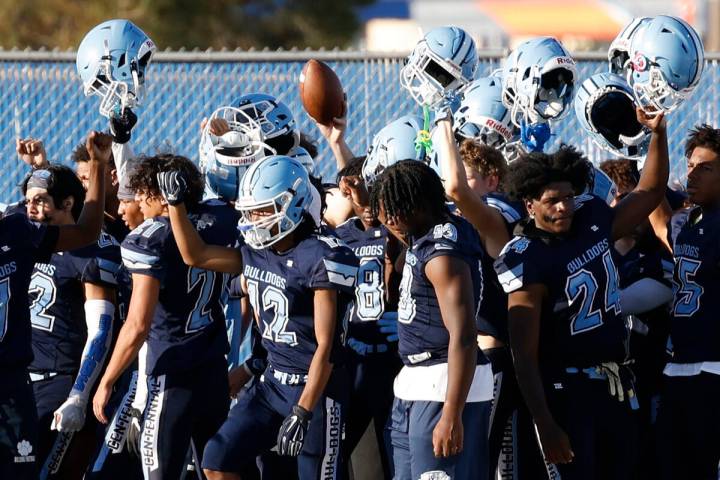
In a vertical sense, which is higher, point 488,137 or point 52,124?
point 52,124

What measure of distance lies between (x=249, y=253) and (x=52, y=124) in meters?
3.42

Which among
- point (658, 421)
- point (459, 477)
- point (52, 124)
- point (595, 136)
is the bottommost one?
point (459, 477)

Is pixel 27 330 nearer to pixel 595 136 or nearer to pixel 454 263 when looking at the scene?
pixel 454 263

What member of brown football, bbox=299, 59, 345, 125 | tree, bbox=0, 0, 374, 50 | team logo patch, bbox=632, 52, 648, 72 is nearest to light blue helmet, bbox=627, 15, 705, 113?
team logo patch, bbox=632, 52, 648, 72

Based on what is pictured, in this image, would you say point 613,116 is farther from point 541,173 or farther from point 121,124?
point 121,124

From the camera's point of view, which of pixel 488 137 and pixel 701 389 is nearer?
pixel 701 389

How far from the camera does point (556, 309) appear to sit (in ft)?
19.5

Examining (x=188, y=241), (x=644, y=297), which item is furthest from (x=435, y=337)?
(x=644, y=297)

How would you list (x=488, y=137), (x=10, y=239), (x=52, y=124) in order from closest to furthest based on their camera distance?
(x=10, y=239)
(x=488, y=137)
(x=52, y=124)

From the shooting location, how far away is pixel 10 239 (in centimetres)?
584

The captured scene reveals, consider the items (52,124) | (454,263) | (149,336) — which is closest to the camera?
(454,263)

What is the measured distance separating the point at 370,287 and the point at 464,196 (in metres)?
1.17

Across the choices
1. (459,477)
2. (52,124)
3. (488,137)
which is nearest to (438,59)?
(488,137)

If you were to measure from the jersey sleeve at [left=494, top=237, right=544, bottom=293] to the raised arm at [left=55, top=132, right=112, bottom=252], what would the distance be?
1.82 metres
